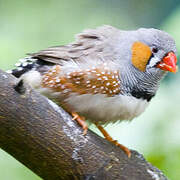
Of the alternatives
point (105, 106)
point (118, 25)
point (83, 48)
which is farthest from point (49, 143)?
point (118, 25)

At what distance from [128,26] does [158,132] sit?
321cm

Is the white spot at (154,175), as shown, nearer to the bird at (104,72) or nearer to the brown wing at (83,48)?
the bird at (104,72)

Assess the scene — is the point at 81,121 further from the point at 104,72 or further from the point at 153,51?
the point at 153,51

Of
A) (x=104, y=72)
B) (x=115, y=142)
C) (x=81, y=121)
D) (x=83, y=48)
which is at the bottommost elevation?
(x=115, y=142)

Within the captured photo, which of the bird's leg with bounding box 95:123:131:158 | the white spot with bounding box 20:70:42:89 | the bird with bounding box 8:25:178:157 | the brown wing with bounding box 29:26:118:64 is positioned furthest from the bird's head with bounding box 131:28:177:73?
the white spot with bounding box 20:70:42:89

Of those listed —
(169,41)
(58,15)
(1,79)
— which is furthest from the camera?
(58,15)

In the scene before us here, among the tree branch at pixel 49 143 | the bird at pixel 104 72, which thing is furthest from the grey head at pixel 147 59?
the tree branch at pixel 49 143

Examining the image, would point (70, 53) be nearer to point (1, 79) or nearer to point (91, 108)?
point (91, 108)

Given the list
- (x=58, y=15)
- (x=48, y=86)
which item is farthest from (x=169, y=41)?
(x=58, y=15)

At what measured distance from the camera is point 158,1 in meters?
7.01

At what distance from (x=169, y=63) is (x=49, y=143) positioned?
1.32 meters

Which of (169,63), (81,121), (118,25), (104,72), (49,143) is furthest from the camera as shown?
(118,25)

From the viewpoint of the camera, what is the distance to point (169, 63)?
3721 mm

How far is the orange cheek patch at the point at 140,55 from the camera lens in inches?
150
